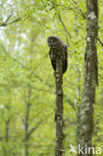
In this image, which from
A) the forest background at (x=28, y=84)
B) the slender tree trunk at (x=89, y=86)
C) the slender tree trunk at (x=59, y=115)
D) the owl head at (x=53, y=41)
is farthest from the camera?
the forest background at (x=28, y=84)

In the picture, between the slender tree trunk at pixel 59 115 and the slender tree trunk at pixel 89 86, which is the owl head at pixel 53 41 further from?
the slender tree trunk at pixel 89 86

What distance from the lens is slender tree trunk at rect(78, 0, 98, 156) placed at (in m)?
4.62

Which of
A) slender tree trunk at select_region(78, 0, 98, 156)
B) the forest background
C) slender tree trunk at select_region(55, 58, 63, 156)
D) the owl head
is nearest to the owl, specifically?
the owl head

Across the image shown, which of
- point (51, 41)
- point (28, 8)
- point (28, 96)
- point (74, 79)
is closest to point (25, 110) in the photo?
point (28, 96)

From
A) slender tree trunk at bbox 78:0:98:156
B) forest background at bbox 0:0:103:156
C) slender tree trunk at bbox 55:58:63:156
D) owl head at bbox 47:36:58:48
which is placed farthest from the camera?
forest background at bbox 0:0:103:156

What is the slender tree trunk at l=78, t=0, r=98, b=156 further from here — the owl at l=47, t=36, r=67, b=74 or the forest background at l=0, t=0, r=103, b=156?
the forest background at l=0, t=0, r=103, b=156

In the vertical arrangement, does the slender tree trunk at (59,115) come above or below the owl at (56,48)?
below

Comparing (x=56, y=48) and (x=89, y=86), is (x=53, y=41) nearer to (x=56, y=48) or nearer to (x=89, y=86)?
(x=56, y=48)

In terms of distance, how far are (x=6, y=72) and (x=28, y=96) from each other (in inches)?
181

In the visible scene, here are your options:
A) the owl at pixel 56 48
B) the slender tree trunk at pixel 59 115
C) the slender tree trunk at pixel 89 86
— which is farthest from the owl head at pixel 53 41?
the slender tree trunk at pixel 89 86

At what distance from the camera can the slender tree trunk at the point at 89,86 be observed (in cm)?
462

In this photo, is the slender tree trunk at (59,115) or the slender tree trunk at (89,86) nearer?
the slender tree trunk at (89,86)

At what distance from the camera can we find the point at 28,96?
17.0 metres

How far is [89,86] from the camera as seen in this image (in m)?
4.78
